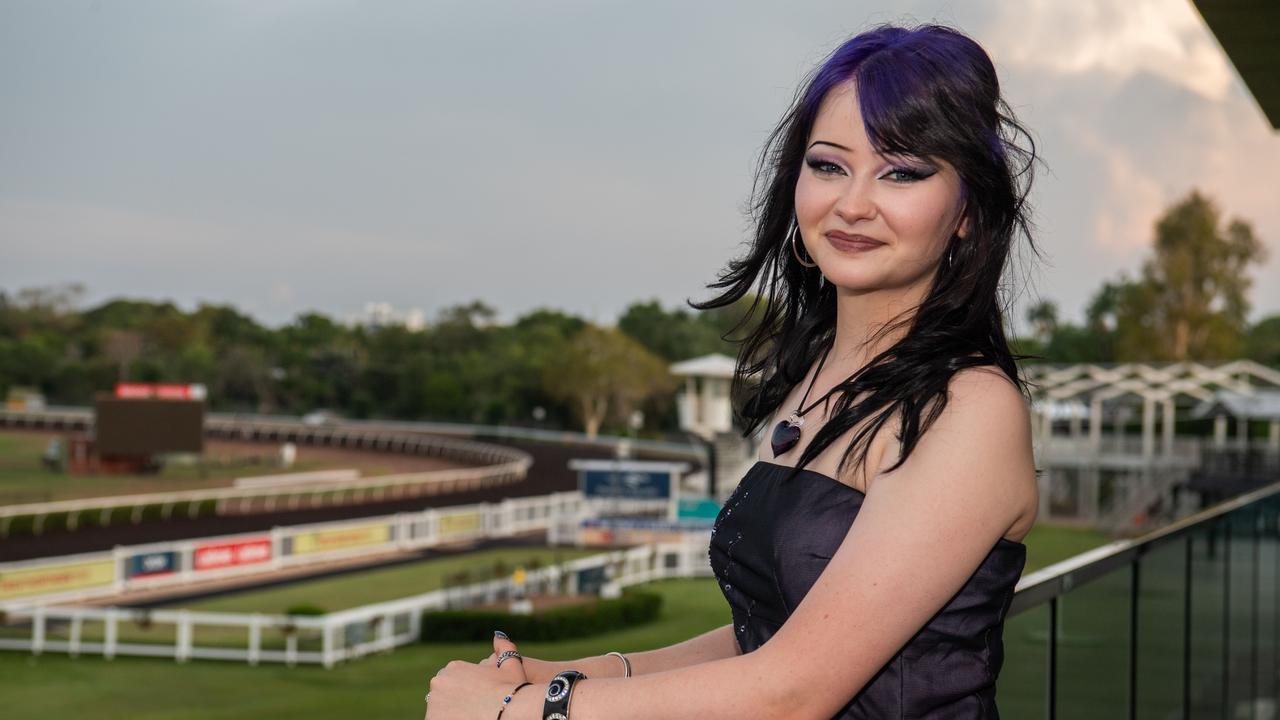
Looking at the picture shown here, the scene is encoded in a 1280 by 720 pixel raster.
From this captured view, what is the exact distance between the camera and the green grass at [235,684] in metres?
17.1

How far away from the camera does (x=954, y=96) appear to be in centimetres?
99

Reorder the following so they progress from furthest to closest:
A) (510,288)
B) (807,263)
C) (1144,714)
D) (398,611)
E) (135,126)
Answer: (510,288) → (135,126) → (398,611) → (1144,714) → (807,263)

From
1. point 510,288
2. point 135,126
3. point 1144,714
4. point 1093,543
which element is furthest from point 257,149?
point 1144,714

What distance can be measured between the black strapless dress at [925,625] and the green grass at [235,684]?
1577cm

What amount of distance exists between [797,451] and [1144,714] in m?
2.05

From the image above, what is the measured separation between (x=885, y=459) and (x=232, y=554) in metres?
22.9

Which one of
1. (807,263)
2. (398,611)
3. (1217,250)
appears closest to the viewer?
(807,263)

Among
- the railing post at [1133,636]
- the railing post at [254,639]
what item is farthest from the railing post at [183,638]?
the railing post at [1133,636]

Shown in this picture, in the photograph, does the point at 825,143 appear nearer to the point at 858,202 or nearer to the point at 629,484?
the point at 858,202

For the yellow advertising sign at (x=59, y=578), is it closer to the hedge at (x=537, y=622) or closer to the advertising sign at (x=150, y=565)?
the advertising sign at (x=150, y=565)

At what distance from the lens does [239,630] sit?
64.2ft

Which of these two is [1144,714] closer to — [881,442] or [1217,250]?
[881,442]

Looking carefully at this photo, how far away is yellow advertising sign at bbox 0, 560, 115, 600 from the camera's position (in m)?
20.3

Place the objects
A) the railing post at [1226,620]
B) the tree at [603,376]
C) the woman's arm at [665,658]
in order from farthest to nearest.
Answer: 1. the tree at [603,376]
2. the railing post at [1226,620]
3. the woman's arm at [665,658]
